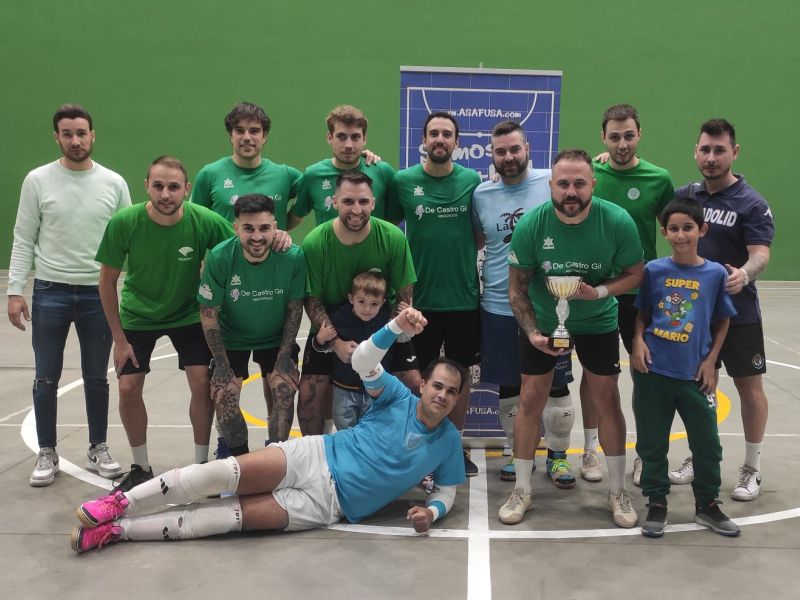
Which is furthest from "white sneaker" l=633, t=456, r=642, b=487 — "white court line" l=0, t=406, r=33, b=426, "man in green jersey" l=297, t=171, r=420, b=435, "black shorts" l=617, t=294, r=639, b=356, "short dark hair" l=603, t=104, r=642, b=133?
"white court line" l=0, t=406, r=33, b=426

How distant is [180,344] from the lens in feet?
14.9

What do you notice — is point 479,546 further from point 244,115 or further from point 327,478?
point 244,115

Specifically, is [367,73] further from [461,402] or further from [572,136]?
[461,402]

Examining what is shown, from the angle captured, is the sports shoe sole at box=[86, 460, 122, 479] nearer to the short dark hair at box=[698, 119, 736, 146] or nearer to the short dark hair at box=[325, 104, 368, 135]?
the short dark hair at box=[325, 104, 368, 135]

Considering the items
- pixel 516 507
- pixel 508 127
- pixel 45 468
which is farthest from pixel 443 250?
pixel 45 468

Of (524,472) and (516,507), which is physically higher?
(524,472)

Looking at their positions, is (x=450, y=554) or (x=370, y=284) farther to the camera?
(x=370, y=284)

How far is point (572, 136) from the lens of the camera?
1310 centimetres

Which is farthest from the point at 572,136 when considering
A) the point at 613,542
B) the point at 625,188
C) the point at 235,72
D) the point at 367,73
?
the point at 613,542

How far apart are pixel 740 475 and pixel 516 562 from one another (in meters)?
1.84

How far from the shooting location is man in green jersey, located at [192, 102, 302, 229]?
4.83m

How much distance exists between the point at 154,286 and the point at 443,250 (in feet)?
5.93

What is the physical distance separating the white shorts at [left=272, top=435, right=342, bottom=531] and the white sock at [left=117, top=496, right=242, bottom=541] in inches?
10.3

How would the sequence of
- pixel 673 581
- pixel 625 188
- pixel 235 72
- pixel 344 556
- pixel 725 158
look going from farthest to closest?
pixel 235 72 → pixel 625 188 → pixel 725 158 → pixel 344 556 → pixel 673 581
